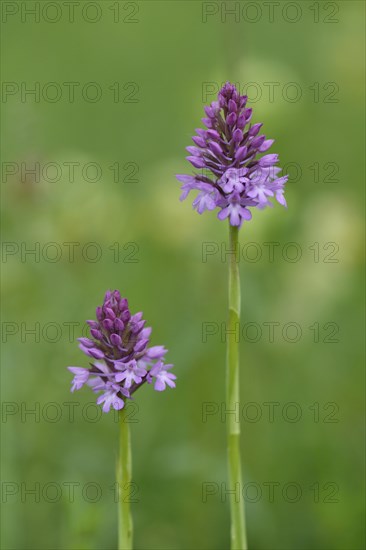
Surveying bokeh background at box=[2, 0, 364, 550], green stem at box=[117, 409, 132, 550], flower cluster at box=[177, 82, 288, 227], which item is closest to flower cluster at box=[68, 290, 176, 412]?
green stem at box=[117, 409, 132, 550]

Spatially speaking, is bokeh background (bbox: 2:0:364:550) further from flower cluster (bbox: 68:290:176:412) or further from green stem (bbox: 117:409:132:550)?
flower cluster (bbox: 68:290:176:412)

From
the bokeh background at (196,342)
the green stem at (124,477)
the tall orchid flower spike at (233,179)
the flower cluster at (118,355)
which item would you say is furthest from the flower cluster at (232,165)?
the bokeh background at (196,342)

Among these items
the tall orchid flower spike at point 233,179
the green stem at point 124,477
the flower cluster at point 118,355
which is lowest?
the green stem at point 124,477

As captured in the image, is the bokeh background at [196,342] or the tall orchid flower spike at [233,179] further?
the bokeh background at [196,342]

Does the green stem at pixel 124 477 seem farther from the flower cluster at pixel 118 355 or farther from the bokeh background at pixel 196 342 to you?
the bokeh background at pixel 196 342

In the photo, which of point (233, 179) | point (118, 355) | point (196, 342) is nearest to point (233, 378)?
point (118, 355)

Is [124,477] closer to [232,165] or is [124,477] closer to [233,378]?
[233,378]
